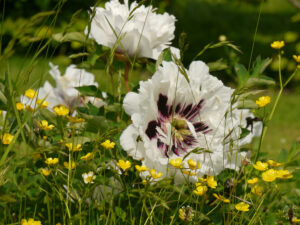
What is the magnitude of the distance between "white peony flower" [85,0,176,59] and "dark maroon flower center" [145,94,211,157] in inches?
7.3

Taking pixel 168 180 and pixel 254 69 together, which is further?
pixel 254 69

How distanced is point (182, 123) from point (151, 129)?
9cm

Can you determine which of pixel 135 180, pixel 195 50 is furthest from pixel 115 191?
pixel 195 50

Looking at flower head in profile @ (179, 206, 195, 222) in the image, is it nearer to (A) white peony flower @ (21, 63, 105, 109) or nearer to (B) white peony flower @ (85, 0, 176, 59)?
(B) white peony flower @ (85, 0, 176, 59)

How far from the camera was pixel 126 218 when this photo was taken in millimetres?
1252

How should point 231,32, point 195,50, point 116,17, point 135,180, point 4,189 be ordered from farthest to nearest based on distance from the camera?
1. point 231,32
2. point 195,50
3. point 4,189
4. point 116,17
5. point 135,180

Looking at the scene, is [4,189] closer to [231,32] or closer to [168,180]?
[168,180]

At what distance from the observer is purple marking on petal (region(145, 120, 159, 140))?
1.23 meters

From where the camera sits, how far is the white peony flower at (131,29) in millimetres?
1355

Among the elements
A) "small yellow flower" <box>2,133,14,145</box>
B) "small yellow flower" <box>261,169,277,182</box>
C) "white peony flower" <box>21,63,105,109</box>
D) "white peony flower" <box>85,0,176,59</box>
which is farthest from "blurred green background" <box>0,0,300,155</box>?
"small yellow flower" <box>261,169,277,182</box>

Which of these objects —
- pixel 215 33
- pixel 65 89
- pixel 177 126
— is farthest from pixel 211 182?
pixel 215 33

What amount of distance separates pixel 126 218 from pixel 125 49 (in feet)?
1.53

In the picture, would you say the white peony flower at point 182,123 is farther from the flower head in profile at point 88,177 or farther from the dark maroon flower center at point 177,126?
the flower head in profile at point 88,177

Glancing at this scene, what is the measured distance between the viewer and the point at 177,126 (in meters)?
1.30
